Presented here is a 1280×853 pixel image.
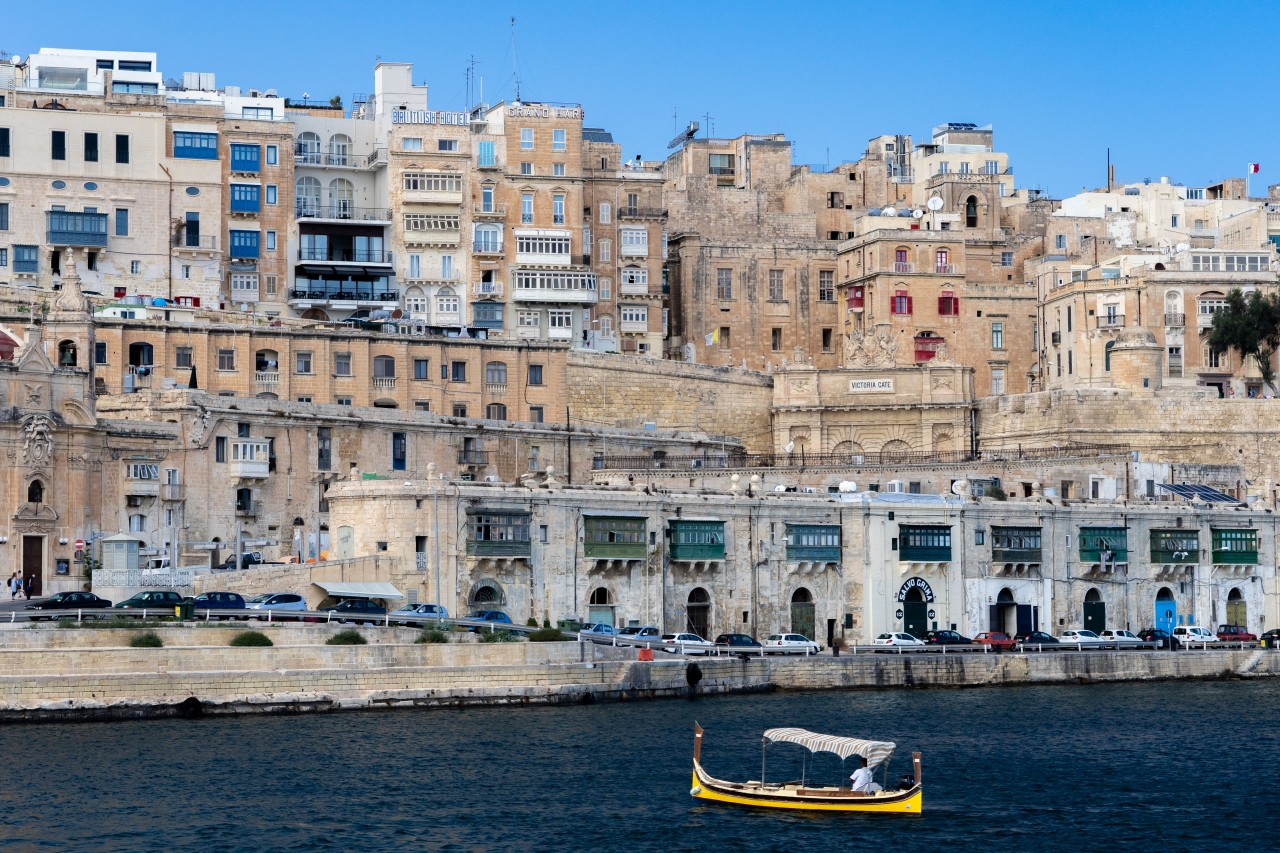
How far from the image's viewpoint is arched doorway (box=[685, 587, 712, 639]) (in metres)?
73.1

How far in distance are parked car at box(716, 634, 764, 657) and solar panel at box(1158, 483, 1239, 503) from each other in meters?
24.3

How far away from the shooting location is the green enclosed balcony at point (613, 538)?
71000 mm

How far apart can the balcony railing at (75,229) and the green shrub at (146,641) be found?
39.5 metres

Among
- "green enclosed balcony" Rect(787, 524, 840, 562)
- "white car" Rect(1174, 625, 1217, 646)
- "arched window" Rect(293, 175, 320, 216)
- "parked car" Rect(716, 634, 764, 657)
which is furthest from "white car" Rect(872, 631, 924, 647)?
"arched window" Rect(293, 175, 320, 216)

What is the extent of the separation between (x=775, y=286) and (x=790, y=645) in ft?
149

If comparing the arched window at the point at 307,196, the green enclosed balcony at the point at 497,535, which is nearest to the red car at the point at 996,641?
the green enclosed balcony at the point at 497,535

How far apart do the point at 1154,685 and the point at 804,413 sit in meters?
30.3

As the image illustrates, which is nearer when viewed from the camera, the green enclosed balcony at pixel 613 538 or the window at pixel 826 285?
the green enclosed balcony at pixel 613 538

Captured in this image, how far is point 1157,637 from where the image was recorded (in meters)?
75.1

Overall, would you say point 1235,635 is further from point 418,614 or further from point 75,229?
point 75,229

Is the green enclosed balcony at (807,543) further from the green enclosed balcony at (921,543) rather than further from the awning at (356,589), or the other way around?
the awning at (356,589)

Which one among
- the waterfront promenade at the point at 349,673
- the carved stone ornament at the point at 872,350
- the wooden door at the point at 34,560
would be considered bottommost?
the waterfront promenade at the point at 349,673

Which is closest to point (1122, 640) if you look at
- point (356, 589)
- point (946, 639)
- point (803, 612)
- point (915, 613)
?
point (946, 639)

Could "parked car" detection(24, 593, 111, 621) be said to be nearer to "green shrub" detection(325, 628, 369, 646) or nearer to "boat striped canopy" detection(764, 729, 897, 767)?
"green shrub" detection(325, 628, 369, 646)
